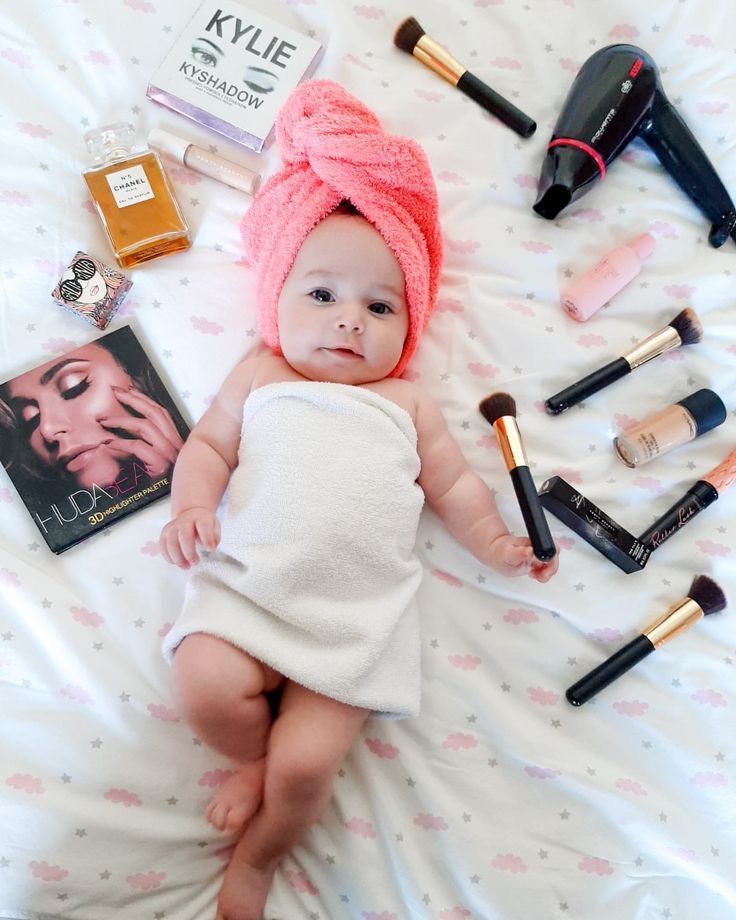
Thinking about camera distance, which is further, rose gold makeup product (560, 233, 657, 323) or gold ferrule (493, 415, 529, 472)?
rose gold makeup product (560, 233, 657, 323)

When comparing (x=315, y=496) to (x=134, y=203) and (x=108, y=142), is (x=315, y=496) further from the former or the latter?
(x=108, y=142)

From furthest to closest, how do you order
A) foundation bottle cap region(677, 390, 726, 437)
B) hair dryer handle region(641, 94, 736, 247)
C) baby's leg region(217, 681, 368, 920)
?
hair dryer handle region(641, 94, 736, 247), foundation bottle cap region(677, 390, 726, 437), baby's leg region(217, 681, 368, 920)

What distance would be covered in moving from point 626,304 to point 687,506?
31cm

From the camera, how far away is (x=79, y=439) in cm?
98

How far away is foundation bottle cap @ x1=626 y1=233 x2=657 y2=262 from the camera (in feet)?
3.61

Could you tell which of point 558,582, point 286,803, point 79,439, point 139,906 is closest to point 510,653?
point 558,582

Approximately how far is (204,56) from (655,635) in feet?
3.29

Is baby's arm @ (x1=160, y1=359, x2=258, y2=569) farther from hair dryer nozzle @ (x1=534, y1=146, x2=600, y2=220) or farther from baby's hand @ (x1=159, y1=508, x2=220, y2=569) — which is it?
hair dryer nozzle @ (x1=534, y1=146, x2=600, y2=220)

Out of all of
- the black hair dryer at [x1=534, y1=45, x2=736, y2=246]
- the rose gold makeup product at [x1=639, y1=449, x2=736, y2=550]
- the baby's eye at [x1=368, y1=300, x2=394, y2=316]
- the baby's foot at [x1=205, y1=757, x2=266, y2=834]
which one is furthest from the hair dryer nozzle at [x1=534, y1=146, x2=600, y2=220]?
the baby's foot at [x1=205, y1=757, x2=266, y2=834]

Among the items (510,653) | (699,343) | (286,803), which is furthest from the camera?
(699,343)

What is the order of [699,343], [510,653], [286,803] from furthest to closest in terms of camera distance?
[699,343] < [510,653] < [286,803]

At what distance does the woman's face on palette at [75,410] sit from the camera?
97 centimetres

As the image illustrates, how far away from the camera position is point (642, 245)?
3.61 feet

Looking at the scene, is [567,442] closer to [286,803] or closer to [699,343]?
[699,343]
